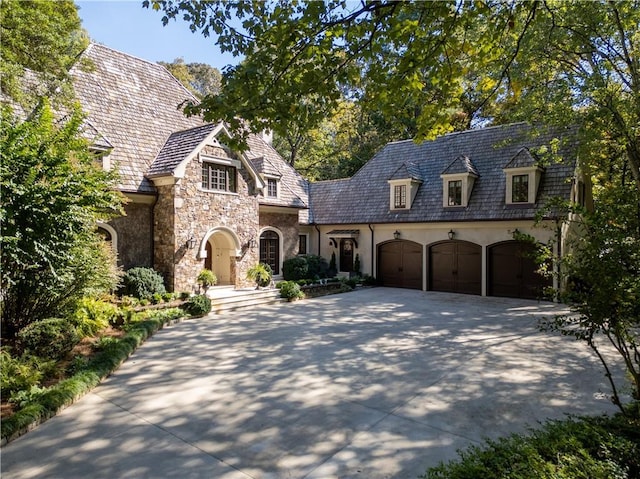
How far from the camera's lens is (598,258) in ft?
14.3

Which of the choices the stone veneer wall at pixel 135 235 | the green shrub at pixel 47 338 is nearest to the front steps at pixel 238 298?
the stone veneer wall at pixel 135 235

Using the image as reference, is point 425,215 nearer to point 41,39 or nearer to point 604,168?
point 604,168

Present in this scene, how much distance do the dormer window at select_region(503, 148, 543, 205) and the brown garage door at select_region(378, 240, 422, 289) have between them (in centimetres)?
475

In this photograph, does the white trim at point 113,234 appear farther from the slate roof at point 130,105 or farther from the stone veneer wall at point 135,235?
the slate roof at point 130,105

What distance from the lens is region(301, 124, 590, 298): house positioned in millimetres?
16406

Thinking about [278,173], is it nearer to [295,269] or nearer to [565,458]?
[295,269]

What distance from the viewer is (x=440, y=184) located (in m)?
19.5

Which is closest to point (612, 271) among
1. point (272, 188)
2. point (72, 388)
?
point (72, 388)

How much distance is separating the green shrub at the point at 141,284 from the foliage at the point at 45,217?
390 cm

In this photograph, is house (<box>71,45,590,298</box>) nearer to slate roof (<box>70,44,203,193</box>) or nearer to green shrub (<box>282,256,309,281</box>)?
slate roof (<box>70,44,203,193</box>)

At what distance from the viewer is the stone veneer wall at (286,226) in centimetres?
1885

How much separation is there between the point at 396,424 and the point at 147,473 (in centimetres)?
311

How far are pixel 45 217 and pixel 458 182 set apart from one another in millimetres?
16004

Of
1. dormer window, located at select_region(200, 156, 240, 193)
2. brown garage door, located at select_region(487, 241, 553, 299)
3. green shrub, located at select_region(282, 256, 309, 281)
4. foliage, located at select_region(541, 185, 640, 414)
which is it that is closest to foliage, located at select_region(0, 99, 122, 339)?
dormer window, located at select_region(200, 156, 240, 193)
